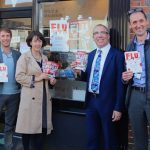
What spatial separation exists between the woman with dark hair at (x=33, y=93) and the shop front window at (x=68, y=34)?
575mm

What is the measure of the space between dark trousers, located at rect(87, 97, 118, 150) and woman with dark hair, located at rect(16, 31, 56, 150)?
680 mm

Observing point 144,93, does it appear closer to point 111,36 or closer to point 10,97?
point 111,36

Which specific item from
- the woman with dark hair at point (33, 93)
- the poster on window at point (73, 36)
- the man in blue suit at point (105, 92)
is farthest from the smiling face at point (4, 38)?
the man in blue suit at point (105, 92)

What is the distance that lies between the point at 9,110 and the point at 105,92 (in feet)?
5.04

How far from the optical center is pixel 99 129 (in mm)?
4664

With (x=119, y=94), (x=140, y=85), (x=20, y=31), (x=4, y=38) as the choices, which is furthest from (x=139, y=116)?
(x=20, y=31)

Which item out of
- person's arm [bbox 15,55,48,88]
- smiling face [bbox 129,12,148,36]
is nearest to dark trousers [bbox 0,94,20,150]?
person's arm [bbox 15,55,48,88]

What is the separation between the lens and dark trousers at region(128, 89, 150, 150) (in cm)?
396

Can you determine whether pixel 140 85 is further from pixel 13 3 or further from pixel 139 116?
pixel 13 3

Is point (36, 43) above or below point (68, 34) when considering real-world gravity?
below

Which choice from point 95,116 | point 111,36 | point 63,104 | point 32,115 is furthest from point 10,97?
point 111,36

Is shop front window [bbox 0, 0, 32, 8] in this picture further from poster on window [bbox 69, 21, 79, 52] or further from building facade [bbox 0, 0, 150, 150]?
poster on window [bbox 69, 21, 79, 52]

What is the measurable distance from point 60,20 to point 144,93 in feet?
7.08

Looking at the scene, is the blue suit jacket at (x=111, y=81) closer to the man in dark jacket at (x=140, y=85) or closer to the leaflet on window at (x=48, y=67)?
the man in dark jacket at (x=140, y=85)
